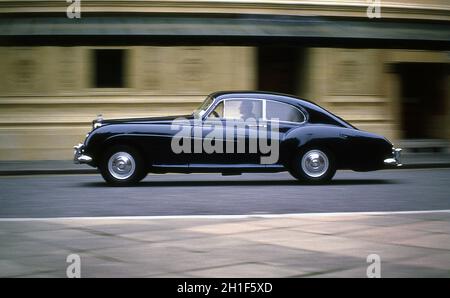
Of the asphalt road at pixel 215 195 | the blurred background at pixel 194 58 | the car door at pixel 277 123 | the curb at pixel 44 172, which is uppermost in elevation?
the blurred background at pixel 194 58

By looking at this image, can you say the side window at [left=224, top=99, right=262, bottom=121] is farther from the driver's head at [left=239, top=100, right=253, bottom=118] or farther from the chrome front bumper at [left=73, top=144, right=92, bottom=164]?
the chrome front bumper at [left=73, top=144, right=92, bottom=164]

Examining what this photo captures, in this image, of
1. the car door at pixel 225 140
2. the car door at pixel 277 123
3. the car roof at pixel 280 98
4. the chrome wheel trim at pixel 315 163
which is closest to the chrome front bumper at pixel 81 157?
the car door at pixel 225 140

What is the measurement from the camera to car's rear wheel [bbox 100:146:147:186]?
486 inches

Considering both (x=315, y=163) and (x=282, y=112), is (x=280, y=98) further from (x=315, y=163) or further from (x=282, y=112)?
(x=315, y=163)

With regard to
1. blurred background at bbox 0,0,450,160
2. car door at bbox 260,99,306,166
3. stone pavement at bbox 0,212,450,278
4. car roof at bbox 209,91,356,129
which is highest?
blurred background at bbox 0,0,450,160

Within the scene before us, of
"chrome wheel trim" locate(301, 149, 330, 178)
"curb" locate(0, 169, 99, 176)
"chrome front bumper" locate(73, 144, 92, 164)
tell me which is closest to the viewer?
"chrome front bumper" locate(73, 144, 92, 164)

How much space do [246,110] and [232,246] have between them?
5.84 metres

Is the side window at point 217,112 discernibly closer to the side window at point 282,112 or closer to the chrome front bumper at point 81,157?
the side window at point 282,112

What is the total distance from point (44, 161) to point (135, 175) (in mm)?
6492

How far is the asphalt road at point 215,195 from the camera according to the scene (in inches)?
385

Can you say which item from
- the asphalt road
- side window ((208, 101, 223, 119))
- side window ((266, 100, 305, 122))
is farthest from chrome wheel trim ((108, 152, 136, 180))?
side window ((266, 100, 305, 122))

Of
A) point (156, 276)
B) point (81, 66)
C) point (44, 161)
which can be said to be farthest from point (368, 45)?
point (156, 276)

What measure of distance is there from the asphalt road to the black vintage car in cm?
35
